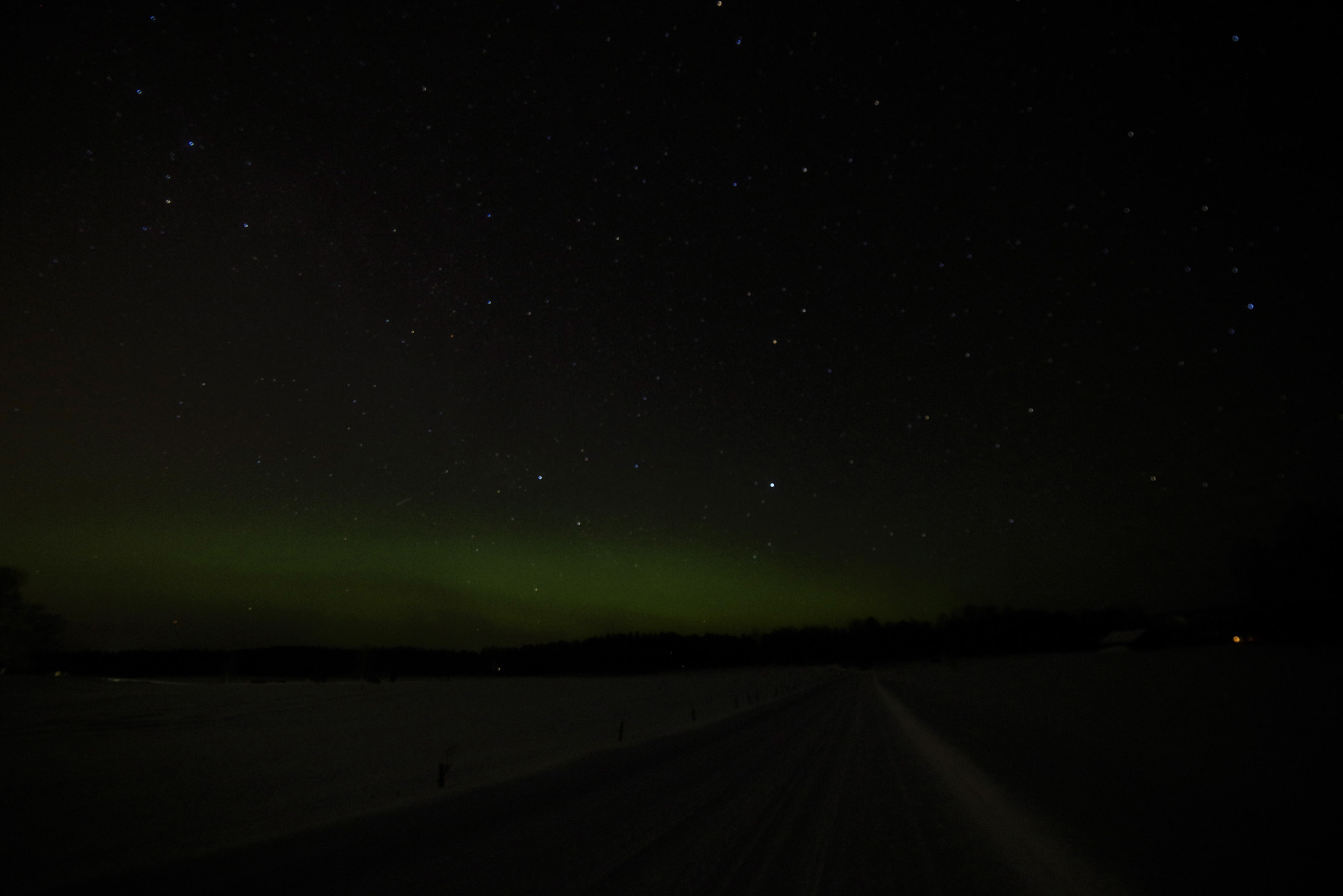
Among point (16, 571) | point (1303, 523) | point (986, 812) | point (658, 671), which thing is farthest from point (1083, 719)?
point (658, 671)

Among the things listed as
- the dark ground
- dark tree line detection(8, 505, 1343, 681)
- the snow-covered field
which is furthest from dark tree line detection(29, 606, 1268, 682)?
the dark ground

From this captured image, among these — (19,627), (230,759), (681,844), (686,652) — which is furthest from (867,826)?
(686,652)

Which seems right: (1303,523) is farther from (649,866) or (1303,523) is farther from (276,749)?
(276,749)

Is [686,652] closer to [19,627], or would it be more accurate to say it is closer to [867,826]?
[19,627]

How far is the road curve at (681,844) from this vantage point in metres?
6.33

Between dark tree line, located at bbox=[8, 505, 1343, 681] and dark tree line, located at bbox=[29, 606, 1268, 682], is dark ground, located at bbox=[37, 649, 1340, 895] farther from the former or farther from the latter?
dark tree line, located at bbox=[29, 606, 1268, 682]

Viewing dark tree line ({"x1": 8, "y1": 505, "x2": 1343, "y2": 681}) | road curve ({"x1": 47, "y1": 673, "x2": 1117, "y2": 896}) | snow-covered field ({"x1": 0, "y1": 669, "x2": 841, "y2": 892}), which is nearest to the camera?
road curve ({"x1": 47, "y1": 673, "x2": 1117, "y2": 896})

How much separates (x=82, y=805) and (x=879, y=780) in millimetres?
13603

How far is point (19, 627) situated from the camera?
159ft

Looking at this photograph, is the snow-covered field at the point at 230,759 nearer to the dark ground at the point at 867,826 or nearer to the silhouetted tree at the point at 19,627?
the dark ground at the point at 867,826

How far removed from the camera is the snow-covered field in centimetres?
886

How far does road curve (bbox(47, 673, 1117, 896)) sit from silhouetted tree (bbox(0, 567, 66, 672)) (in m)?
59.7

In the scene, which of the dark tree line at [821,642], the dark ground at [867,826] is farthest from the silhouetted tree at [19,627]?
the dark ground at [867,826]

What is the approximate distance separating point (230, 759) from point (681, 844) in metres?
14.3
